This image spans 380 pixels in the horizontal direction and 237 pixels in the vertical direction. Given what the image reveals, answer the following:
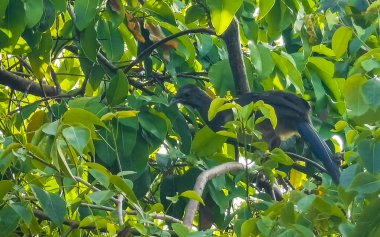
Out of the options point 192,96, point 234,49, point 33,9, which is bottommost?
point 192,96

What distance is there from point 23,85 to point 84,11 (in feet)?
5.27

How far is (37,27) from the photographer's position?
436 cm

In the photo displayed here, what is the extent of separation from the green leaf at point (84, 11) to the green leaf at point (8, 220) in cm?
103

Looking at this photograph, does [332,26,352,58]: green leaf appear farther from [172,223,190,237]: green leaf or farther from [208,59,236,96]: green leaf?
[208,59,236,96]: green leaf

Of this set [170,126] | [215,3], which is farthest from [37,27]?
[215,3]

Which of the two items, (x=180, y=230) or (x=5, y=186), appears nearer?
(x=180, y=230)

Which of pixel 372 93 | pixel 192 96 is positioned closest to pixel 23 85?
pixel 192 96

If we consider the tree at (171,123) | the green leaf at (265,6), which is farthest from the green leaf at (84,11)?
the green leaf at (265,6)

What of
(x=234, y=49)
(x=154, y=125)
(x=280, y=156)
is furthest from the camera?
(x=234, y=49)

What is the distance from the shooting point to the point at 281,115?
687 centimetres

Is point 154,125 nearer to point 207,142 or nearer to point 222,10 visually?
point 207,142

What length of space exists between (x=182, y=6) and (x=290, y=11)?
3.35ft

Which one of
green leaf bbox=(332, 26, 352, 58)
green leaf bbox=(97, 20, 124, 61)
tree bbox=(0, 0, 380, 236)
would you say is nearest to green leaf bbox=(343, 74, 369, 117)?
tree bbox=(0, 0, 380, 236)

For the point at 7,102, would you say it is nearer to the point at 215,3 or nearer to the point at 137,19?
the point at 137,19
